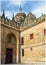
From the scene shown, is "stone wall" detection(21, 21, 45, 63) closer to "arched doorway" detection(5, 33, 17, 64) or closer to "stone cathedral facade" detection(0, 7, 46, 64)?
"stone cathedral facade" detection(0, 7, 46, 64)

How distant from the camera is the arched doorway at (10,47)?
18097 millimetres

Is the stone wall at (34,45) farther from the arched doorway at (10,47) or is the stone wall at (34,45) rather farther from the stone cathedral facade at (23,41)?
the arched doorway at (10,47)

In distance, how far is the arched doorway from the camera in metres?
18.1

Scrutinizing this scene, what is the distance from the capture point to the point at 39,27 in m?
15.7

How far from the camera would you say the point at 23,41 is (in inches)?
742

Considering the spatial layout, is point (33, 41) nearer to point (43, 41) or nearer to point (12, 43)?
point (43, 41)

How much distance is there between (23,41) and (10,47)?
2276 millimetres

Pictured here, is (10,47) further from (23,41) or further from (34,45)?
(34,45)

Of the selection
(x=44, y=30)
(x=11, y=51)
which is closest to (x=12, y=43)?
(x=11, y=51)

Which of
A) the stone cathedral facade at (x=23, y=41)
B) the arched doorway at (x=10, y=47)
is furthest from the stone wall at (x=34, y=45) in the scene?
the arched doorway at (x=10, y=47)

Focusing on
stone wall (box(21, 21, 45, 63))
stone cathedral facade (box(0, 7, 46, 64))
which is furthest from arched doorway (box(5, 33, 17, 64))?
stone wall (box(21, 21, 45, 63))

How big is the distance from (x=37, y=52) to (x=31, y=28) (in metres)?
3.70

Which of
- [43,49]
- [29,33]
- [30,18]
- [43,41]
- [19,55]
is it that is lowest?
[19,55]

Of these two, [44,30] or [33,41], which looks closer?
[44,30]
